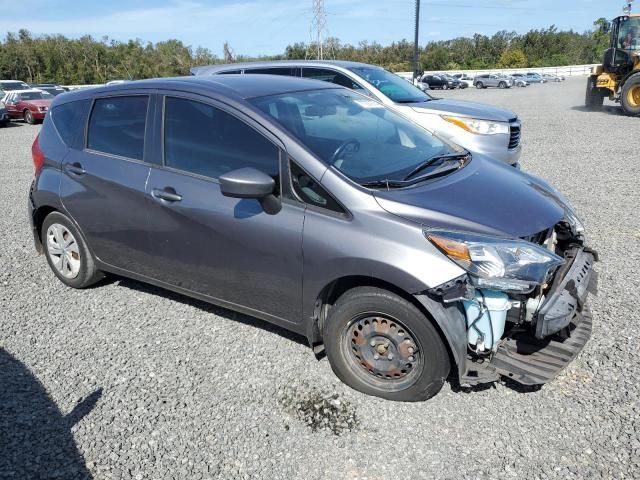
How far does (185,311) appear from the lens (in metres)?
4.12

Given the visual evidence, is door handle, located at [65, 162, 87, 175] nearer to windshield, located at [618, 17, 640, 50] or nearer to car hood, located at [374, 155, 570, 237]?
car hood, located at [374, 155, 570, 237]

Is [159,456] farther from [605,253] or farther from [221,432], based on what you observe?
[605,253]

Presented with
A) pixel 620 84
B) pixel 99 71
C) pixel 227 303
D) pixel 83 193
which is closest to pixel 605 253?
pixel 227 303

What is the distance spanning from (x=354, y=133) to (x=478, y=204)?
98 centimetres

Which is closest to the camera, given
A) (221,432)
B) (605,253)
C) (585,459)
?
(585,459)

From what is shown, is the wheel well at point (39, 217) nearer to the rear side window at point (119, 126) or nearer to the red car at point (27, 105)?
the rear side window at point (119, 126)

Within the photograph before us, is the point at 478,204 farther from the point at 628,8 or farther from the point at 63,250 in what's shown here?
the point at 628,8

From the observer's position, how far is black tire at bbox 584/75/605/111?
18500 millimetres

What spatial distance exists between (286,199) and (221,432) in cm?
133

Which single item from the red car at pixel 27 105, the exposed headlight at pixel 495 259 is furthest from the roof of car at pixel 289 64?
the red car at pixel 27 105

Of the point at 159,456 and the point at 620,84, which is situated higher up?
the point at 620,84

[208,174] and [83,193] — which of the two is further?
[83,193]

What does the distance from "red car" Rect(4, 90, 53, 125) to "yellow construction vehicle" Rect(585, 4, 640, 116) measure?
2123 cm

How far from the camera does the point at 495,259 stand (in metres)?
2.63
